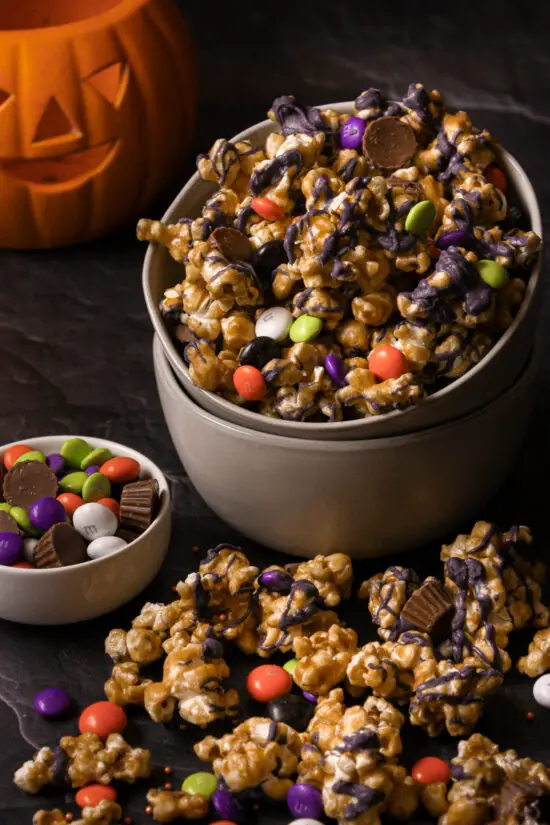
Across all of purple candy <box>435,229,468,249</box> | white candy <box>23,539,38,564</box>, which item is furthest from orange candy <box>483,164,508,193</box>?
white candy <box>23,539,38,564</box>

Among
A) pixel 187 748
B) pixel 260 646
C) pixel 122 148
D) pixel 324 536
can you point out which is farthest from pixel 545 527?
pixel 122 148

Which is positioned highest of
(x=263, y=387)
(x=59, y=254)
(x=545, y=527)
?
(x=263, y=387)

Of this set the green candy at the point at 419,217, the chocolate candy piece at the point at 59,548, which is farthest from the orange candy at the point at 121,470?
the green candy at the point at 419,217

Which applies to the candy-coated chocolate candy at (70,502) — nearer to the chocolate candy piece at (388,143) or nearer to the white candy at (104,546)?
the white candy at (104,546)

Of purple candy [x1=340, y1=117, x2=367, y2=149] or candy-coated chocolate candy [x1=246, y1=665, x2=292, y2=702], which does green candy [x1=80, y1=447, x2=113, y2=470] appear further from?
purple candy [x1=340, y1=117, x2=367, y2=149]

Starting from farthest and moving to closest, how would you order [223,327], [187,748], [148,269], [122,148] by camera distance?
[122,148] < [148,269] < [223,327] < [187,748]

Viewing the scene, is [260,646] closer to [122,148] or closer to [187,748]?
[187,748]

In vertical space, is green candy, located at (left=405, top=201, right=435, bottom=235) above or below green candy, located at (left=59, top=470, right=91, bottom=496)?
above
